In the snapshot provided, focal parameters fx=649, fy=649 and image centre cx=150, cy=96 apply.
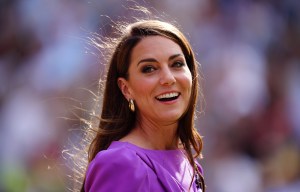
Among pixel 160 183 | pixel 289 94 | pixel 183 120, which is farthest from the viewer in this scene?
pixel 289 94

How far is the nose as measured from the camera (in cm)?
233

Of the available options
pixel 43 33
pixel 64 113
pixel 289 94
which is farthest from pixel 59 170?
pixel 289 94

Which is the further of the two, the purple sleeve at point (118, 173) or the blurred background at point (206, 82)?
the blurred background at point (206, 82)

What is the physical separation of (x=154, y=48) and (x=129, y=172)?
1.67 feet

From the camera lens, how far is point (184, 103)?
2.43m

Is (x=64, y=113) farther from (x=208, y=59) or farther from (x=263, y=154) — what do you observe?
(x=263, y=154)

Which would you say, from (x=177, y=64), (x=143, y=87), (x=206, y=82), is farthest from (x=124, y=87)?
(x=206, y=82)

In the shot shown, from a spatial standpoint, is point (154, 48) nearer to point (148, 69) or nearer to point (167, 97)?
point (148, 69)

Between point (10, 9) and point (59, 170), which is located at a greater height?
point (10, 9)

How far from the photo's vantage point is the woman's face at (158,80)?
235cm

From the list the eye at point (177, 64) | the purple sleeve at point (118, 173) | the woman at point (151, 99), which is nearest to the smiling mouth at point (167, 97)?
the woman at point (151, 99)

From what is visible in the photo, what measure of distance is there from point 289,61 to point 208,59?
2.87 feet

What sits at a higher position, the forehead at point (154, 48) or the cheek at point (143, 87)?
the forehead at point (154, 48)

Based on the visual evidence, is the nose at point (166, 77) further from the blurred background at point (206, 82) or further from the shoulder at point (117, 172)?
the blurred background at point (206, 82)
